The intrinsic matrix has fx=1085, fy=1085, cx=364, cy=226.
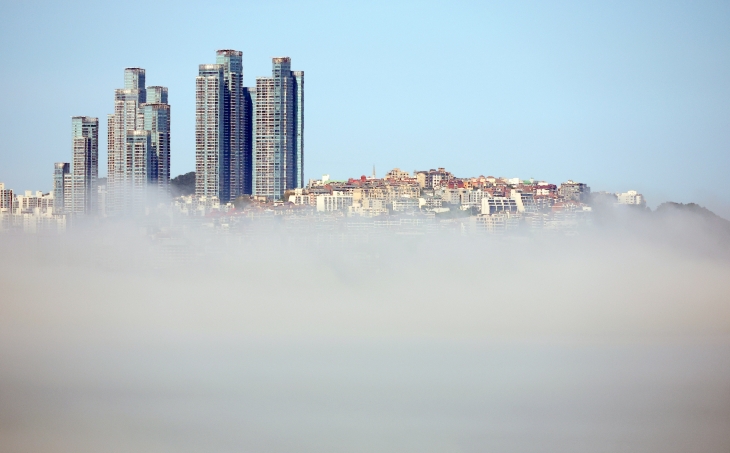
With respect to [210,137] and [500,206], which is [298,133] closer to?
[210,137]

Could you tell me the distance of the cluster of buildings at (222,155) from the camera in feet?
179

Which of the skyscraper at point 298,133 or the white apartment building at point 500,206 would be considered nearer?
the white apartment building at point 500,206

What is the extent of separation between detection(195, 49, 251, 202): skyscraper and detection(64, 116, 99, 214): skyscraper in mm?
5446

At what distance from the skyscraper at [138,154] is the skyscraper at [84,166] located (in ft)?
2.79

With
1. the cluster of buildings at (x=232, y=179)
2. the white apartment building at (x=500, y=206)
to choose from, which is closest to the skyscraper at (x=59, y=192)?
the cluster of buildings at (x=232, y=179)

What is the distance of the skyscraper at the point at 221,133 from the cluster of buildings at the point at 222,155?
0.05 m

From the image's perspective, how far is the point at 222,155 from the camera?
55156mm

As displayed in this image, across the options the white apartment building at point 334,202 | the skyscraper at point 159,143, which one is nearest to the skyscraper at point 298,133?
the white apartment building at point 334,202

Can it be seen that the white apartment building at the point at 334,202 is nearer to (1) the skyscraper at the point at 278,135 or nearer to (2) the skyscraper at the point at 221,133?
(1) the skyscraper at the point at 278,135

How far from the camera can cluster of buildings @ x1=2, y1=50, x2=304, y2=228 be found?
179 feet

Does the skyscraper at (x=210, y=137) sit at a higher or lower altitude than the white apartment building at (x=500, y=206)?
higher

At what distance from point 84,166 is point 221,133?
7436 millimetres

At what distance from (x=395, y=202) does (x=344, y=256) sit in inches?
149

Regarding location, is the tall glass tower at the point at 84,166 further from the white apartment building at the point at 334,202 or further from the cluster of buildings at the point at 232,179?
the white apartment building at the point at 334,202
